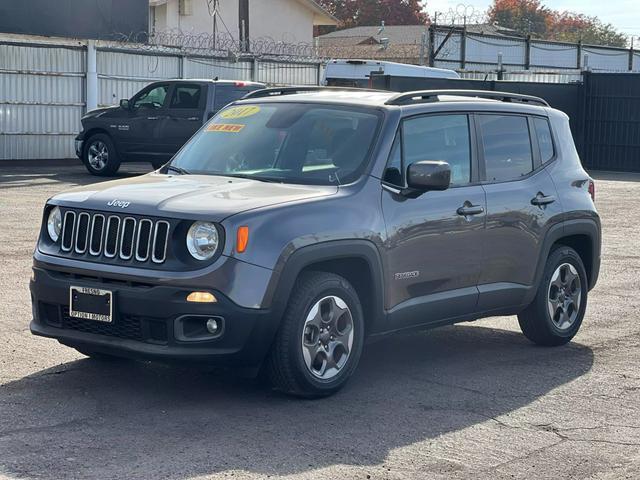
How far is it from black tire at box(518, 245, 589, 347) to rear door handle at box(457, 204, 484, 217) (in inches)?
39.9

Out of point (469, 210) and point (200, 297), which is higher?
point (469, 210)

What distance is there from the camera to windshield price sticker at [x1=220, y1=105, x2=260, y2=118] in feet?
26.7

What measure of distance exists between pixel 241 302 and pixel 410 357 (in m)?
2.19

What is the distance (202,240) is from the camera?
6.56 meters

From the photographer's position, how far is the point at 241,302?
21.3 feet

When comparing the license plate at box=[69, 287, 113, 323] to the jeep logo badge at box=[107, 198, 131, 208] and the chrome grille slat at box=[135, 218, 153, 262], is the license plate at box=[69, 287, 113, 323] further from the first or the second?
the jeep logo badge at box=[107, 198, 131, 208]

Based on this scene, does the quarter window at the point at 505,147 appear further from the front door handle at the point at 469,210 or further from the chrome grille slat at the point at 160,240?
the chrome grille slat at the point at 160,240

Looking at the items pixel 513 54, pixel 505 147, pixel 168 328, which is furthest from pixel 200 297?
pixel 513 54

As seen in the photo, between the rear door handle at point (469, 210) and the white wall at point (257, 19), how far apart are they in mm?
51615

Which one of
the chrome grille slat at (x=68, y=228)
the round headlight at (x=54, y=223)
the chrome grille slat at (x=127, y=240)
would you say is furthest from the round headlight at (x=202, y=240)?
the round headlight at (x=54, y=223)

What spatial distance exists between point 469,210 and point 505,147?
0.87 meters

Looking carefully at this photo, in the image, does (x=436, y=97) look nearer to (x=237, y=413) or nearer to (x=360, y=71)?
(x=237, y=413)

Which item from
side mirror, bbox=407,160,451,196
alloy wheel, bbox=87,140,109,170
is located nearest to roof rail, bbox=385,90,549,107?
side mirror, bbox=407,160,451,196

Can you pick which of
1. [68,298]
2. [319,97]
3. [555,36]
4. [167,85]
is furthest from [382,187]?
[555,36]
